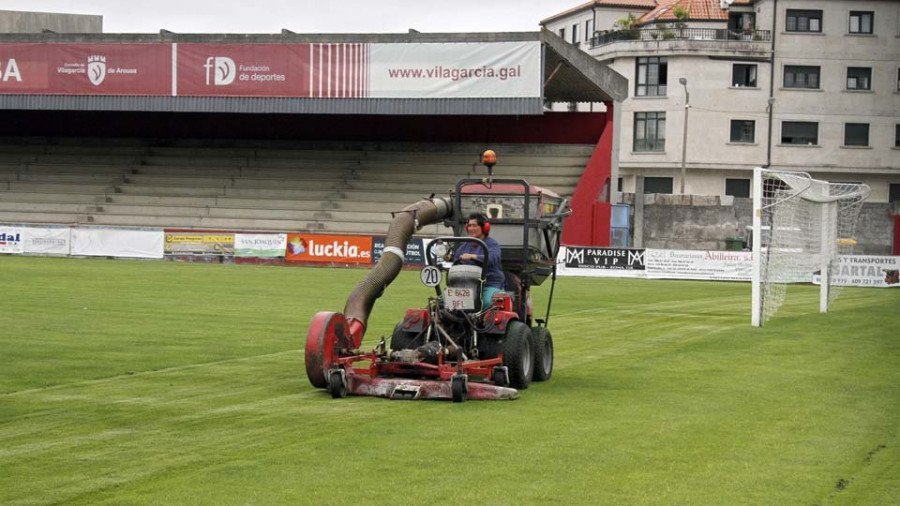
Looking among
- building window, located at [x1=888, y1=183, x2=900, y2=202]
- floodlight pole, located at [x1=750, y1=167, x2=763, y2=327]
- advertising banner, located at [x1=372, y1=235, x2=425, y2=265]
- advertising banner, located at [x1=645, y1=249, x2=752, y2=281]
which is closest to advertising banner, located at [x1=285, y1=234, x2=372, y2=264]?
advertising banner, located at [x1=372, y1=235, x2=425, y2=265]

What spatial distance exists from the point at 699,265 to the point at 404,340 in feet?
106

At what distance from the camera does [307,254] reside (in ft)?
152

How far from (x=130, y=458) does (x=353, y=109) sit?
128 ft

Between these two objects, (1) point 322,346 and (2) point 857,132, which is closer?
(1) point 322,346

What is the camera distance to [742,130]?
3056 inches

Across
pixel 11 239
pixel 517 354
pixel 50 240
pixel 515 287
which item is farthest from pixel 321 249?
pixel 517 354

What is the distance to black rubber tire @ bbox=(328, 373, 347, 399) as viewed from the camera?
13.0 meters

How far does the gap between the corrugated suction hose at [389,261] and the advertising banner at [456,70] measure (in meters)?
30.7

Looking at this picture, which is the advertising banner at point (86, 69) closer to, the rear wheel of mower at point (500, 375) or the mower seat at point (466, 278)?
the mower seat at point (466, 278)

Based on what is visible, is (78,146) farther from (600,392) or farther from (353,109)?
(600,392)

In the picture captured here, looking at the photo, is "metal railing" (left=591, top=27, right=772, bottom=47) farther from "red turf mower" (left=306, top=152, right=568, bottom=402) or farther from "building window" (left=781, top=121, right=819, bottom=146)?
"red turf mower" (left=306, top=152, right=568, bottom=402)

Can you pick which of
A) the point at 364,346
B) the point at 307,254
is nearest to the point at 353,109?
the point at 307,254

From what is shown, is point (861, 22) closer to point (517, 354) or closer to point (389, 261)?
point (389, 261)

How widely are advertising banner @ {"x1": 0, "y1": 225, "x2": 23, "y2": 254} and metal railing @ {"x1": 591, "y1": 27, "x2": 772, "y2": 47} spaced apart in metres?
44.5
